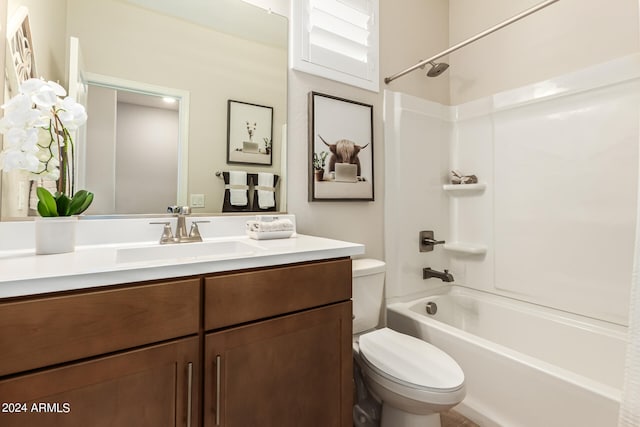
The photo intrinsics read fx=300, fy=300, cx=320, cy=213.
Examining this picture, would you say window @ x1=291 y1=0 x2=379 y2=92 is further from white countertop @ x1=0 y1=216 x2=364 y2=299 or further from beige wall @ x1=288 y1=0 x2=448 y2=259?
white countertop @ x1=0 y1=216 x2=364 y2=299

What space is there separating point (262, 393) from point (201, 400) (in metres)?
0.17

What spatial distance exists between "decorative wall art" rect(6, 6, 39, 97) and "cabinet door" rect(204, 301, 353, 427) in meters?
1.07

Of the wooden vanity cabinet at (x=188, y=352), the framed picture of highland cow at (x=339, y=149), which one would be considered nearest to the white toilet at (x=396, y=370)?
the wooden vanity cabinet at (x=188, y=352)

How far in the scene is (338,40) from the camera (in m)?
1.72

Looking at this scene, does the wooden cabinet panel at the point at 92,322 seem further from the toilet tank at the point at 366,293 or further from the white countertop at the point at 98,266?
the toilet tank at the point at 366,293

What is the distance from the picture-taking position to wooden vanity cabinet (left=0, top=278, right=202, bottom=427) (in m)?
0.59

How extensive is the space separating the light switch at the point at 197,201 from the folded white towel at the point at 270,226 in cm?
23

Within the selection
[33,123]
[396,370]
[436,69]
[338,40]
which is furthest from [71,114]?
[436,69]

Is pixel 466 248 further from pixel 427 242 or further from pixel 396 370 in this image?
pixel 396 370

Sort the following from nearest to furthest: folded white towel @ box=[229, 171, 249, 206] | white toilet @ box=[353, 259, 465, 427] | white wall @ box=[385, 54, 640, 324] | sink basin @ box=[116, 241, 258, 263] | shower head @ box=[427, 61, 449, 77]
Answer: sink basin @ box=[116, 241, 258, 263], white toilet @ box=[353, 259, 465, 427], folded white towel @ box=[229, 171, 249, 206], white wall @ box=[385, 54, 640, 324], shower head @ box=[427, 61, 449, 77]

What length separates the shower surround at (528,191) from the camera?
1.55m

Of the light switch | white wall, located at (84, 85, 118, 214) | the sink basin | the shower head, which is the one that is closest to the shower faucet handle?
the shower head

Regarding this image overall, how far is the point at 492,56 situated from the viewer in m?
2.08

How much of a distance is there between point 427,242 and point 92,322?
190 cm
